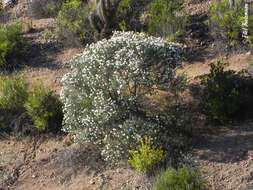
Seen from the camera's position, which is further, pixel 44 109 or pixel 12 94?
pixel 12 94

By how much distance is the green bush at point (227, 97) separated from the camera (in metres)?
6.40

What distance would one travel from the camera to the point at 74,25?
9945 millimetres

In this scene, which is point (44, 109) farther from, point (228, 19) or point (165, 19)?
point (228, 19)

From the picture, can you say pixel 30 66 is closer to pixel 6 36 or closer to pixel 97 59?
pixel 6 36

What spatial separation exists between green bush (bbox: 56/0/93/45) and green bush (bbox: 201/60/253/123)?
4044mm

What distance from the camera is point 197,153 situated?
5980mm

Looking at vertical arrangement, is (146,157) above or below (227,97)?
below

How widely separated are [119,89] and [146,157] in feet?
3.65

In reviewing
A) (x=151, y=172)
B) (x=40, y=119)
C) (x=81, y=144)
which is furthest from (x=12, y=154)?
(x=151, y=172)

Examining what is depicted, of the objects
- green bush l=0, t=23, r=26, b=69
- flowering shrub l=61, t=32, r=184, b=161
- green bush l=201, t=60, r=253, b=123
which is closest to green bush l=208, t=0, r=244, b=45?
green bush l=201, t=60, r=253, b=123

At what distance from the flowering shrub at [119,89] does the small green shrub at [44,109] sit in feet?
3.59

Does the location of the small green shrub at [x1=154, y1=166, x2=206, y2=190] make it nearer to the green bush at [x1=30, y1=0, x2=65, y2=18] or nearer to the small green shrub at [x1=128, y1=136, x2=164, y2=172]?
the small green shrub at [x1=128, y1=136, x2=164, y2=172]

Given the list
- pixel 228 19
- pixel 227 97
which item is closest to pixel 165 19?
pixel 228 19

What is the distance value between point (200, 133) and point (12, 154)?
3562 millimetres
